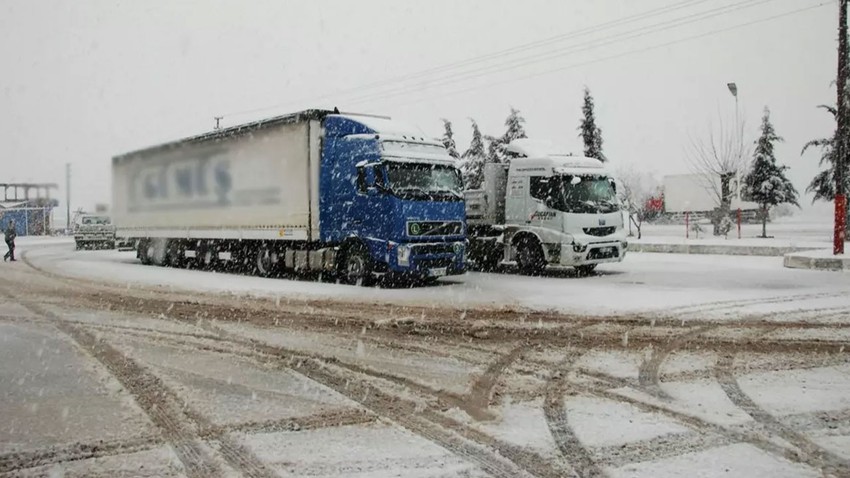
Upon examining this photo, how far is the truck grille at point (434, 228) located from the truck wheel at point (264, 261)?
482 centimetres

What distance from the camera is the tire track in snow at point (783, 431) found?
4152mm

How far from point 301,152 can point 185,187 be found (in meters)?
6.25

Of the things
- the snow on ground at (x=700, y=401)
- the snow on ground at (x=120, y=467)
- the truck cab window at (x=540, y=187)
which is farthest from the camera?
the truck cab window at (x=540, y=187)

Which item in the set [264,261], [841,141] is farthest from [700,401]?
[841,141]

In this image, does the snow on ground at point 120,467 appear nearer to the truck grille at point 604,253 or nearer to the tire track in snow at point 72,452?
the tire track in snow at point 72,452

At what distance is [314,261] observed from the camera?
16141 mm

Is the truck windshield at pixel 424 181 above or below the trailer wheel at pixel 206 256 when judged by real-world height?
above

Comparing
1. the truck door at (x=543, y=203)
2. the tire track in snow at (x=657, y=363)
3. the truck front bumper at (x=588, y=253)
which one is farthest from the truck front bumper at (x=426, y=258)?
the tire track in snow at (x=657, y=363)

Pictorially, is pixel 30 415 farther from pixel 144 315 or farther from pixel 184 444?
pixel 144 315

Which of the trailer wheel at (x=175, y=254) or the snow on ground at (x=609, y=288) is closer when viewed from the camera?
the snow on ground at (x=609, y=288)

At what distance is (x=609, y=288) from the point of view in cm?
1434

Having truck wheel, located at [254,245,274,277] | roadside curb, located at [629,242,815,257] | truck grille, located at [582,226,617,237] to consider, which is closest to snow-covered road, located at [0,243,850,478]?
truck grille, located at [582,226,617,237]

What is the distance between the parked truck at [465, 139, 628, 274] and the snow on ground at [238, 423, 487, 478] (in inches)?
491

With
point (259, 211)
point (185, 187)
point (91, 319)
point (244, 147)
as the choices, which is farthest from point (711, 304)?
point (185, 187)
